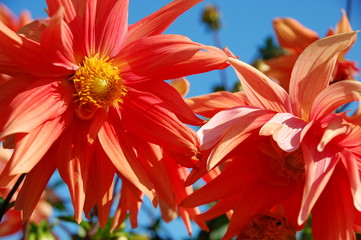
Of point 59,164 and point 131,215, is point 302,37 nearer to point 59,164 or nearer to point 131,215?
point 131,215

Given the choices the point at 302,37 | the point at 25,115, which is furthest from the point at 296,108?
the point at 302,37

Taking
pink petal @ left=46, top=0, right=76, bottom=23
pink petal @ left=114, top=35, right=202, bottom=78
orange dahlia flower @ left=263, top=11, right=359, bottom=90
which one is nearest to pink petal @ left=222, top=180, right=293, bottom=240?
pink petal @ left=114, top=35, right=202, bottom=78

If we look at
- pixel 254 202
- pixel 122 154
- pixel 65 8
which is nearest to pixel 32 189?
pixel 122 154

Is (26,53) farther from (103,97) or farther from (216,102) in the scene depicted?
(216,102)

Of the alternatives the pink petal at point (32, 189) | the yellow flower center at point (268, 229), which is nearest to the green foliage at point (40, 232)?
the pink petal at point (32, 189)

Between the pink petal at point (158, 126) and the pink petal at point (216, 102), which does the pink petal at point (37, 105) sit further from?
the pink petal at point (216, 102)

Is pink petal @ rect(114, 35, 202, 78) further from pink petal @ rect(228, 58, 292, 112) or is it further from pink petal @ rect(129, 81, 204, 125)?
pink petal @ rect(228, 58, 292, 112)
